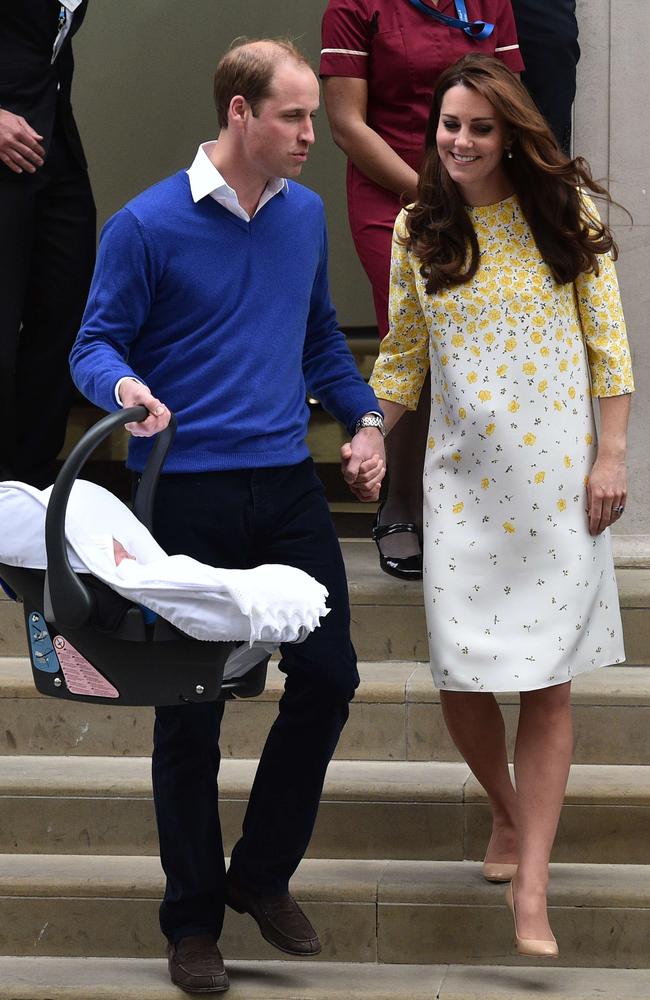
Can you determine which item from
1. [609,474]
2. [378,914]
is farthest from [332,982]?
[609,474]

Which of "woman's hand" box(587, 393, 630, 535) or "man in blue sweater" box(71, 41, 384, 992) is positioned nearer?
"man in blue sweater" box(71, 41, 384, 992)

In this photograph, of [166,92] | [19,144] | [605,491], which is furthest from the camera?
[166,92]

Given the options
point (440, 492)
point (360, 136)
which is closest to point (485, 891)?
point (440, 492)

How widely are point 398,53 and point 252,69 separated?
1.30 meters

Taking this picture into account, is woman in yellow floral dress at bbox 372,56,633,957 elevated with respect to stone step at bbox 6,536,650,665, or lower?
elevated

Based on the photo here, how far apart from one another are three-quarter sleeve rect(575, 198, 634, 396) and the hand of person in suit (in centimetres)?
164

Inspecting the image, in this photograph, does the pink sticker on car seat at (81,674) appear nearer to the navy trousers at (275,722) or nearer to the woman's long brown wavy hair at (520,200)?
the navy trousers at (275,722)

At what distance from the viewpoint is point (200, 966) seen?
309 cm

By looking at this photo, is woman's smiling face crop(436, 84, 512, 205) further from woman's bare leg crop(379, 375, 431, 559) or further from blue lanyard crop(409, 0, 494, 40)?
woman's bare leg crop(379, 375, 431, 559)

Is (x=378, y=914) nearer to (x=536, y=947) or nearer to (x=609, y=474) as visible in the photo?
(x=536, y=947)

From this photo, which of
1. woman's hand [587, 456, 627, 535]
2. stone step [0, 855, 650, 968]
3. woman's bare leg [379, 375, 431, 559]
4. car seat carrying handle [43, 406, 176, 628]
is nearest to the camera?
car seat carrying handle [43, 406, 176, 628]

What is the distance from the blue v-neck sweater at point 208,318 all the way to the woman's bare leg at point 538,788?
0.73m

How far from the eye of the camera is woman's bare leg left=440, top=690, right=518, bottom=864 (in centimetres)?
329

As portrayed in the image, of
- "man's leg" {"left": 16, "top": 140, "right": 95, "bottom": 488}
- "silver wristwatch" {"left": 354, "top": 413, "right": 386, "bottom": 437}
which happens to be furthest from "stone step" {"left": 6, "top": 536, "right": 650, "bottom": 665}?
"silver wristwatch" {"left": 354, "top": 413, "right": 386, "bottom": 437}
